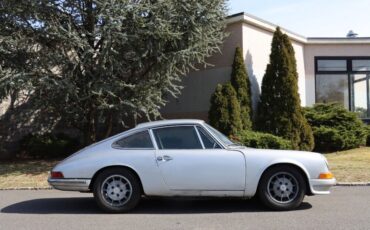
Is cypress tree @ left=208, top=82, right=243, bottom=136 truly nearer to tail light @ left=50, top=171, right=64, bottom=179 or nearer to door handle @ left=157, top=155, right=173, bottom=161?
door handle @ left=157, top=155, right=173, bottom=161

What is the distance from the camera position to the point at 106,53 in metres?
12.4

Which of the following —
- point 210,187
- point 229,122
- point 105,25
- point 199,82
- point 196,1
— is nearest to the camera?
point 210,187

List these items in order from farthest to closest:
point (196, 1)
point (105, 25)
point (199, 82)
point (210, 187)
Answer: point (199, 82)
point (196, 1)
point (105, 25)
point (210, 187)

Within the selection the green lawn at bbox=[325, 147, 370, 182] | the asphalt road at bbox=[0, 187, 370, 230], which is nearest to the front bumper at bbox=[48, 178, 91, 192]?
the asphalt road at bbox=[0, 187, 370, 230]

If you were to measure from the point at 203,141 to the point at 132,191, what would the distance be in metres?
1.36

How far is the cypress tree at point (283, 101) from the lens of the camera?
1515cm

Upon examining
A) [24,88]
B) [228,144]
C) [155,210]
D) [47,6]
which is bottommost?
[155,210]

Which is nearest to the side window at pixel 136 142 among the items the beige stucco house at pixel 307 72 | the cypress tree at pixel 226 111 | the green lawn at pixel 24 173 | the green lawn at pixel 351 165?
the green lawn at pixel 24 173

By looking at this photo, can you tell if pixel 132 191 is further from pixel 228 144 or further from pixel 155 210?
pixel 228 144

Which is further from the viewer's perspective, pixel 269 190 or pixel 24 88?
pixel 24 88

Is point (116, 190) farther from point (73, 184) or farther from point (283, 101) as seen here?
point (283, 101)

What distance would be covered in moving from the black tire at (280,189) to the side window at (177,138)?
117 centimetres

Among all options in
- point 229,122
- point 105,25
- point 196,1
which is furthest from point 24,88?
point 229,122

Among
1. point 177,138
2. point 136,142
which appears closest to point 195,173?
point 177,138
